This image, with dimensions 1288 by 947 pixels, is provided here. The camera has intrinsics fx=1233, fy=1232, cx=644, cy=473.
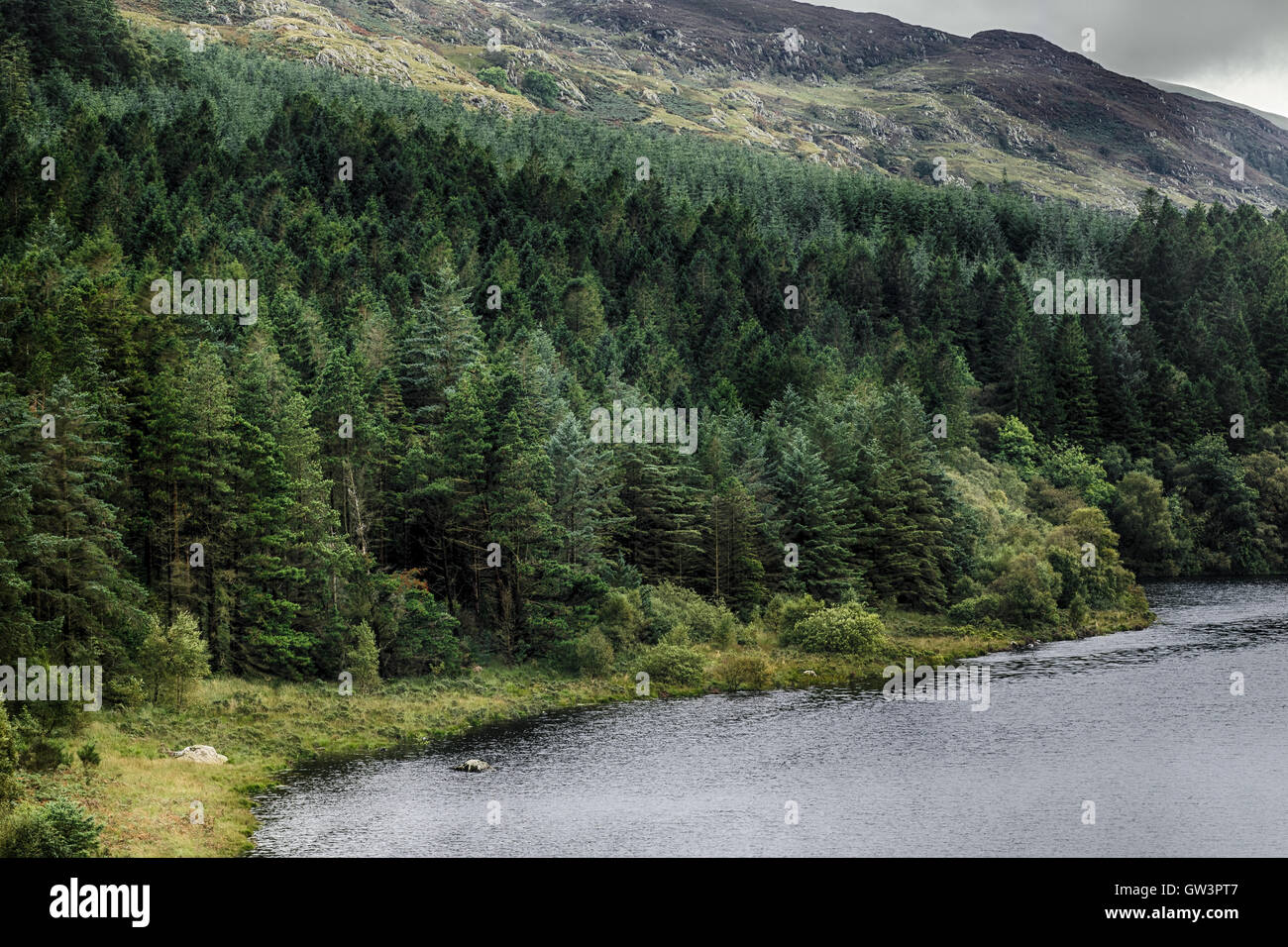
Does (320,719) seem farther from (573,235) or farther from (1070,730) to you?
(573,235)

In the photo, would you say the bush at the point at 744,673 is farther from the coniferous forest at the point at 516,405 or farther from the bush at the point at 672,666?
the coniferous forest at the point at 516,405

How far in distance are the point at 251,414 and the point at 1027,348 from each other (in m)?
107

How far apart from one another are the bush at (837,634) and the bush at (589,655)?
15.0 meters

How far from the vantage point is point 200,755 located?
192 ft

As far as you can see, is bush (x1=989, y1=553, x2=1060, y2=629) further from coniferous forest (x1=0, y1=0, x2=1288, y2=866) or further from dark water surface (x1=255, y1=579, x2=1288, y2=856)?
dark water surface (x1=255, y1=579, x2=1288, y2=856)

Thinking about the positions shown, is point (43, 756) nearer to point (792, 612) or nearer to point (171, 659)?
point (171, 659)

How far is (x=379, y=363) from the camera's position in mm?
96625

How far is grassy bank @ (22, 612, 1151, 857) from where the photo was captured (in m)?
48.9

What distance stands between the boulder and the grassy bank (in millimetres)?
644

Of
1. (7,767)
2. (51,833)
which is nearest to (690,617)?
(7,767)

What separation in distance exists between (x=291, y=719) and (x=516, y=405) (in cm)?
2879
